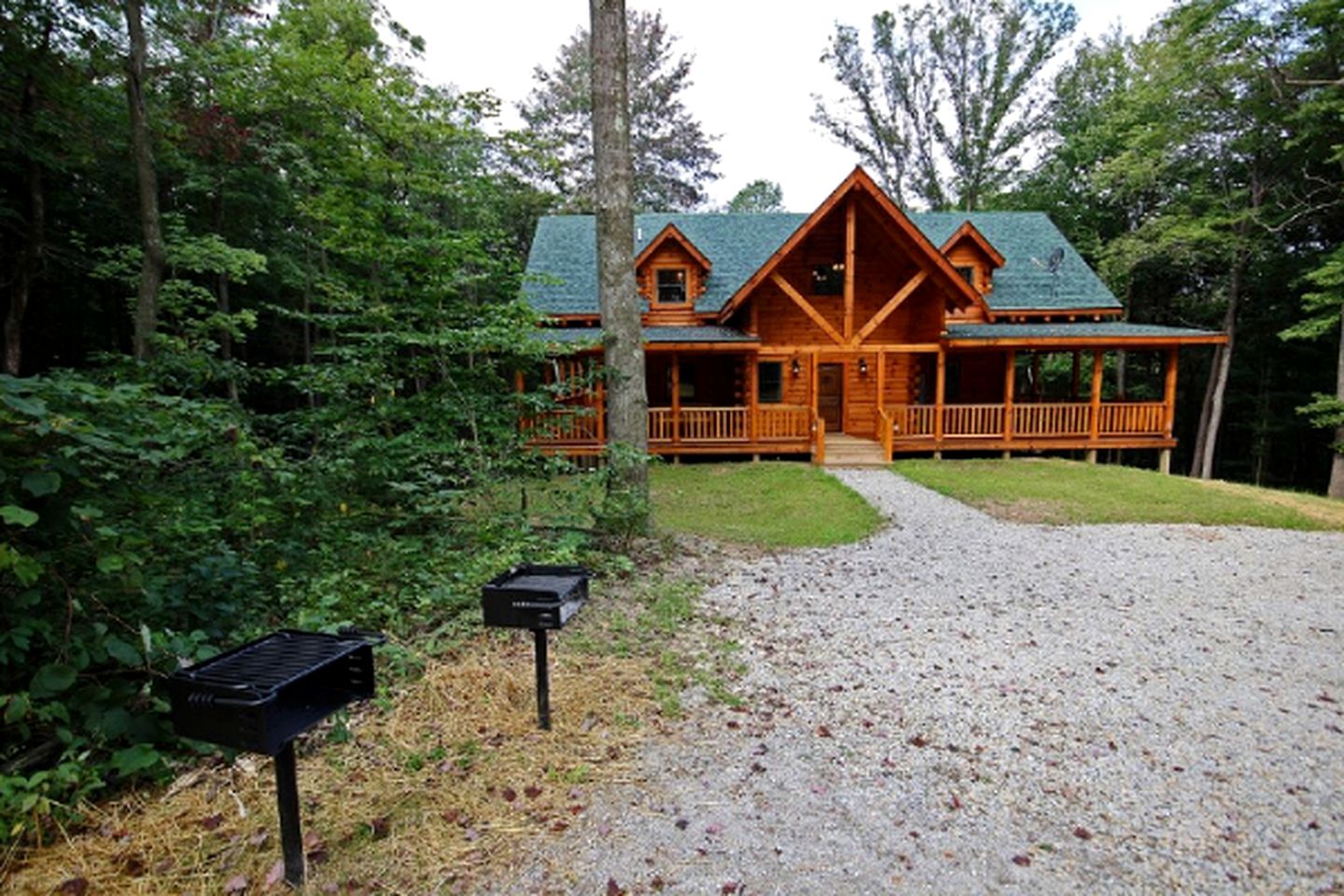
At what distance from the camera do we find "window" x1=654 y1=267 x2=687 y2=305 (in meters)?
16.6

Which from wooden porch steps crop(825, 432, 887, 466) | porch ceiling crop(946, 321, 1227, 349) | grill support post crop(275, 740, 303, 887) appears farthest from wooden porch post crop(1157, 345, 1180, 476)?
grill support post crop(275, 740, 303, 887)

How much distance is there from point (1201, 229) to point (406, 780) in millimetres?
21768

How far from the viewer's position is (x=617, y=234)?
6578 millimetres

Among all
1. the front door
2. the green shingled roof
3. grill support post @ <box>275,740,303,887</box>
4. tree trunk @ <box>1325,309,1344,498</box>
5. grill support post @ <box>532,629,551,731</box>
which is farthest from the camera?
the front door

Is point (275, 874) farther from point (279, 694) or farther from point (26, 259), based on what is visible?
point (26, 259)

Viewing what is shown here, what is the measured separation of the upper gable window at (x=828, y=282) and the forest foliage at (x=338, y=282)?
327 inches

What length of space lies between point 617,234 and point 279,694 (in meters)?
5.74

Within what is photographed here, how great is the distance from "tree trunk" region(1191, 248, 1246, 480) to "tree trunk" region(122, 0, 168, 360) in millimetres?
23997

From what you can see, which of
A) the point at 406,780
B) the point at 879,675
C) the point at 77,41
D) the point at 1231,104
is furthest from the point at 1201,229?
the point at 77,41

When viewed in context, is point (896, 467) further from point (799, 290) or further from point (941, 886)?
point (941, 886)

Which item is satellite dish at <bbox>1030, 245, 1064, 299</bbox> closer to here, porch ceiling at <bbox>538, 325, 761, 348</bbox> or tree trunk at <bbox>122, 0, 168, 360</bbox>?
porch ceiling at <bbox>538, 325, 761, 348</bbox>

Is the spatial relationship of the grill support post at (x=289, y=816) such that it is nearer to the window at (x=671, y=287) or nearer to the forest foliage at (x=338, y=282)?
the forest foliage at (x=338, y=282)

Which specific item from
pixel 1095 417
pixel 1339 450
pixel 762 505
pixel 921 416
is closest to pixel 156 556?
pixel 762 505

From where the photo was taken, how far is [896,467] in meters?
13.6
